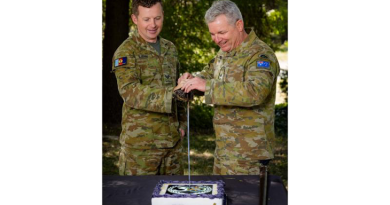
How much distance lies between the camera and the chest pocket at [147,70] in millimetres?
3463

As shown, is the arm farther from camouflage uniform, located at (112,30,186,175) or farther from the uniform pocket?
the uniform pocket

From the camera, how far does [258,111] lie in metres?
3.16

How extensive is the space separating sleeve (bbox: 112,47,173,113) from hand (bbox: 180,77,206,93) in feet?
0.77

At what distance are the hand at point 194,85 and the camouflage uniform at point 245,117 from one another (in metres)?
0.14

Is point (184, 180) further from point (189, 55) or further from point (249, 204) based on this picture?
point (189, 55)

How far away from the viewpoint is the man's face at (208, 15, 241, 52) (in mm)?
3121

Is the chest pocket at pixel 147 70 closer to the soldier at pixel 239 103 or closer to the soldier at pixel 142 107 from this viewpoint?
the soldier at pixel 142 107

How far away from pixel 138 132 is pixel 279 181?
1.23 meters

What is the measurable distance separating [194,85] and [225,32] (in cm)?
48

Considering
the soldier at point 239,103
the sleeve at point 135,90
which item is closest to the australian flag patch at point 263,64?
the soldier at point 239,103

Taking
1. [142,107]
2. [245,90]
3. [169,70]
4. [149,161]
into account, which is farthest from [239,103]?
[149,161]

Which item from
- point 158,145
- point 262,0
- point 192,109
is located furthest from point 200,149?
point 158,145

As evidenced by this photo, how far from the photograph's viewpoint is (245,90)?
2904mm
